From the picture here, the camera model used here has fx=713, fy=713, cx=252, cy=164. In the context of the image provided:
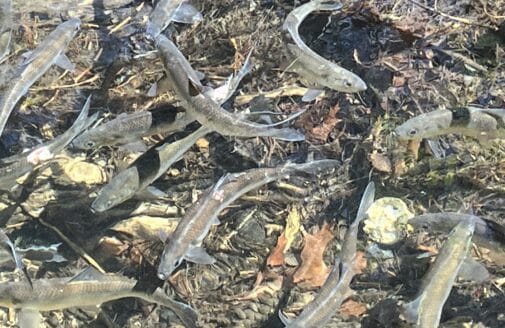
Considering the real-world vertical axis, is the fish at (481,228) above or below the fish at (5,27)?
below

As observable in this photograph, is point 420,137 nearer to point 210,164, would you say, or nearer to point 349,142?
point 349,142

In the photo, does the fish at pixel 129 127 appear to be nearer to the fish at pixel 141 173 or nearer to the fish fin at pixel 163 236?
the fish at pixel 141 173

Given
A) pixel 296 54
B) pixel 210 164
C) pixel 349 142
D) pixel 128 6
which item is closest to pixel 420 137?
pixel 349 142

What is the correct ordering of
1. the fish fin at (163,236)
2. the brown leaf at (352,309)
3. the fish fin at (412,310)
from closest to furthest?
1. the fish fin at (412,310)
2. the fish fin at (163,236)
3. the brown leaf at (352,309)

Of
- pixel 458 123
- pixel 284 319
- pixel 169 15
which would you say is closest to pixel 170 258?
pixel 284 319

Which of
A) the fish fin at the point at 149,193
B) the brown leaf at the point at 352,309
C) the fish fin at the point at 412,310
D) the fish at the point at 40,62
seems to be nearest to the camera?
the fish fin at the point at 412,310

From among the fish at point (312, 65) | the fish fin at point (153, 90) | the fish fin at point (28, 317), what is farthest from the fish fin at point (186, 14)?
the fish fin at point (28, 317)

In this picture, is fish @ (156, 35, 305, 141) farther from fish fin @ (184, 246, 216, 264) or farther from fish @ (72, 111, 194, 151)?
fish fin @ (184, 246, 216, 264)
